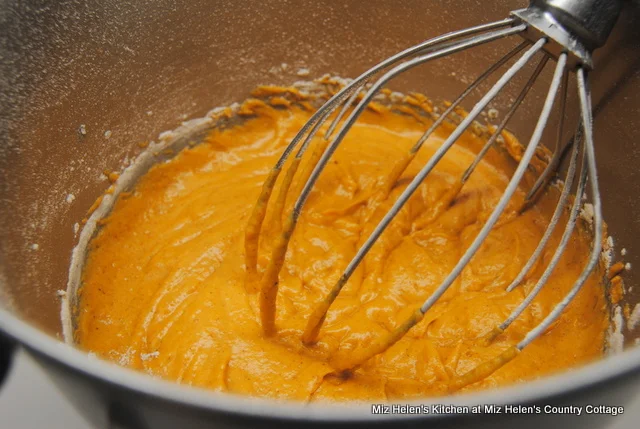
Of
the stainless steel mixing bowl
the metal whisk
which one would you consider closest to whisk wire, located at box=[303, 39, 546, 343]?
the metal whisk

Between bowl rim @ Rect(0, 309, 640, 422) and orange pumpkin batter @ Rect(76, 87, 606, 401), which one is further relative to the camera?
orange pumpkin batter @ Rect(76, 87, 606, 401)

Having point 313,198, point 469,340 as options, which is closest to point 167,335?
point 313,198

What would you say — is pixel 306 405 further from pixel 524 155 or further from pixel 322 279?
pixel 322 279

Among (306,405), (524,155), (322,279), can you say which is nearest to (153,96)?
(322,279)

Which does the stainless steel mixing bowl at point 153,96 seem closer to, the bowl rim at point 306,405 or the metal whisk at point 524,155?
the bowl rim at point 306,405

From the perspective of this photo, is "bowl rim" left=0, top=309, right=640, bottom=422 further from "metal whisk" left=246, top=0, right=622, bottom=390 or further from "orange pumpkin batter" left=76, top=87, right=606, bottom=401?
"orange pumpkin batter" left=76, top=87, right=606, bottom=401

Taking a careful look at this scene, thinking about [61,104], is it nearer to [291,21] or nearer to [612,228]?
[291,21]

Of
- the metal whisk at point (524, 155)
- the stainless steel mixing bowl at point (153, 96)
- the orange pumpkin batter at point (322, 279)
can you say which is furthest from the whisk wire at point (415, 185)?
the stainless steel mixing bowl at point (153, 96)
